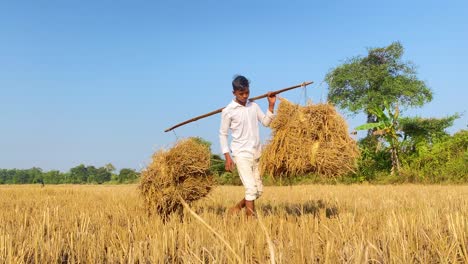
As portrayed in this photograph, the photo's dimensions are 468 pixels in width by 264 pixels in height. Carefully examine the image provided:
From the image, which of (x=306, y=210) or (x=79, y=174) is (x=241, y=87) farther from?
(x=79, y=174)

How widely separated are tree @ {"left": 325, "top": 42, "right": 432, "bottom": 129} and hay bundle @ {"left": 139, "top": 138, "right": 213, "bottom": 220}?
88.0 feet

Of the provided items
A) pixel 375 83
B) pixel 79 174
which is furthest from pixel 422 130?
pixel 79 174

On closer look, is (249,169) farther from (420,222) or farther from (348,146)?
(420,222)

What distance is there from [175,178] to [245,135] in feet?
4.54

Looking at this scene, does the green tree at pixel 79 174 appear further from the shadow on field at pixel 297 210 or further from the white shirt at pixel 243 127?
the white shirt at pixel 243 127

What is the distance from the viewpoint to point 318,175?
600 cm

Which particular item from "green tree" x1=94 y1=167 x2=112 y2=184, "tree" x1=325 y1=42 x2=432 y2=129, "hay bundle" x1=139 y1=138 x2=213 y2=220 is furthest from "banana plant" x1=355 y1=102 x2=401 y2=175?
"green tree" x1=94 y1=167 x2=112 y2=184

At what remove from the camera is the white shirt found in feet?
20.3

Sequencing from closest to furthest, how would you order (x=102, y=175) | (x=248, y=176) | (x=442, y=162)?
(x=248, y=176), (x=442, y=162), (x=102, y=175)

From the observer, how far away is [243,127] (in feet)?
20.5

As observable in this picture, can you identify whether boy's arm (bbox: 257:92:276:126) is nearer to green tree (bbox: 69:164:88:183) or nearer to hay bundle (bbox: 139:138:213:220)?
hay bundle (bbox: 139:138:213:220)

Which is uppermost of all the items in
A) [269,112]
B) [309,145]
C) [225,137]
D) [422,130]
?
[422,130]

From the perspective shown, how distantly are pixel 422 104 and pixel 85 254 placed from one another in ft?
112

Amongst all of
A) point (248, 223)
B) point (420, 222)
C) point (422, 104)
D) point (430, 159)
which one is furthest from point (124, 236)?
point (422, 104)
